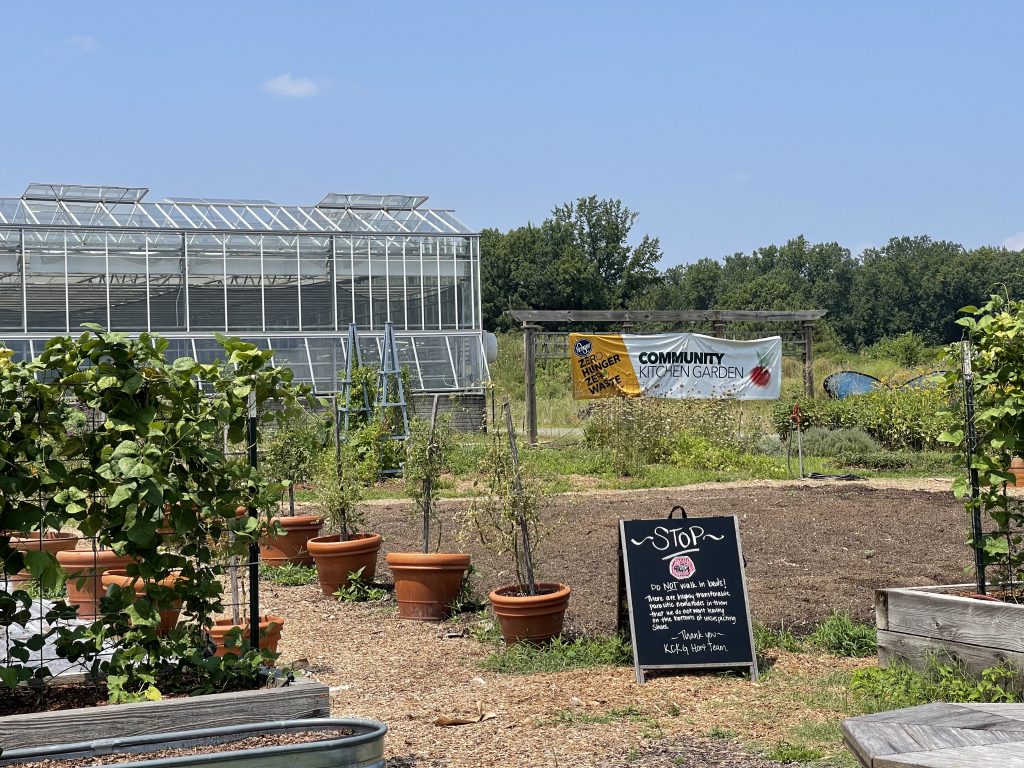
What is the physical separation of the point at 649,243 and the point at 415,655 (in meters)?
51.2

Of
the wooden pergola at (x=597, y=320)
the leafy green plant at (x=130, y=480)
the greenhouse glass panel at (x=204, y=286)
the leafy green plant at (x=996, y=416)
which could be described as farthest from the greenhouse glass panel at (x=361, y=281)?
the leafy green plant at (x=130, y=480)

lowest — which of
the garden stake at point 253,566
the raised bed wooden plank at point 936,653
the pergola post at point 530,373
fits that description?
the raised bed wooden plank at point 936,653

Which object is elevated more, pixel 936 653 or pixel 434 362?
pixel 434 362

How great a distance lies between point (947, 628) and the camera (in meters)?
5.00

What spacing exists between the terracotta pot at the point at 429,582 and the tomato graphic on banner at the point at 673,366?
10294mm

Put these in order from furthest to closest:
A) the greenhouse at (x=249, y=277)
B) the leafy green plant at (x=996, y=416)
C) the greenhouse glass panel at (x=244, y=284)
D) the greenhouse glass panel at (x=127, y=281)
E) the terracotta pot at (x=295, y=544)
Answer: the greenhouse glass panel at (x=244, y=284) < the greenhouse glass panel at (x=127, y=281) < the greenhouse at (x=249, y=277) < the terracotta pot at (x=295, y=544) < the leafy green plant at (x=996, y=416)

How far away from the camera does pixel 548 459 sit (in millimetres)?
16797

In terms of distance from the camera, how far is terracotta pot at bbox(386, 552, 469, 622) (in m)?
7.25

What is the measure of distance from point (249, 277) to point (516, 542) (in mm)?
18854

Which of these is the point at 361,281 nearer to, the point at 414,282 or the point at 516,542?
the point at 414,282

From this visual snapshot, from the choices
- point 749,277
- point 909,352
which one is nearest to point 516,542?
point 909,352

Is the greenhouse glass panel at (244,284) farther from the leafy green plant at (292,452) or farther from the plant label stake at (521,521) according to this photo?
the plant label stake at (521,521)

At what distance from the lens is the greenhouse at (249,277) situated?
22.9 metres

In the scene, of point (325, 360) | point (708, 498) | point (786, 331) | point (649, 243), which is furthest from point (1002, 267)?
point (708, 498)
